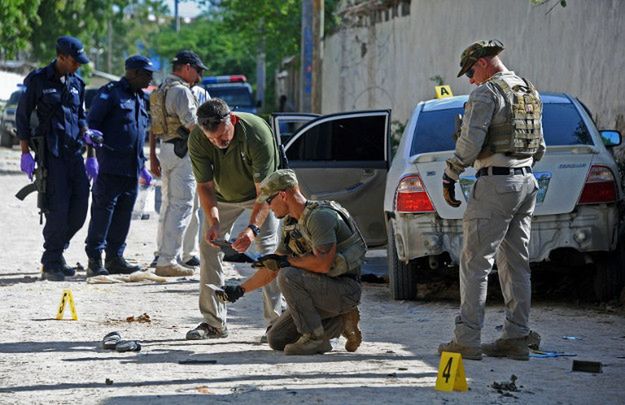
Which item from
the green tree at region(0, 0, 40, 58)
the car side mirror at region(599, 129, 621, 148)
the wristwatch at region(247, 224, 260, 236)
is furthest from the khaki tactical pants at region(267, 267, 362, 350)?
the green tree at region(0, 0, 40, 58)

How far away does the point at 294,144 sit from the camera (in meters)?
13.1

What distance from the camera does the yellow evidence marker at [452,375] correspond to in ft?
22.7

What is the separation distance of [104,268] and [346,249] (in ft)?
15.7

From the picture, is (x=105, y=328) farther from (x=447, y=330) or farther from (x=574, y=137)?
(x=574, y=137)

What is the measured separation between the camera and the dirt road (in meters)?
6.93

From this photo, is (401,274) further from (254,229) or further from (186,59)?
(186,59)

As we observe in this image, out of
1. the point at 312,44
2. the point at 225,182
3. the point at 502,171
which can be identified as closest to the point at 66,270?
the point at 225,182

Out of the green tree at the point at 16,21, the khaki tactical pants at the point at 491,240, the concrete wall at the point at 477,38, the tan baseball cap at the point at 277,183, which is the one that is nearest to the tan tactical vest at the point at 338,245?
Result: the tan baseball cap at the point at 277,183

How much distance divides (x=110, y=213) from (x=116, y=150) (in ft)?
1.93

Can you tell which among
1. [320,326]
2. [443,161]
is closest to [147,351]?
[320,326]

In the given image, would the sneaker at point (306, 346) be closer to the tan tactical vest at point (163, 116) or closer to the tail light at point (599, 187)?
the tail light at point (599, 187)

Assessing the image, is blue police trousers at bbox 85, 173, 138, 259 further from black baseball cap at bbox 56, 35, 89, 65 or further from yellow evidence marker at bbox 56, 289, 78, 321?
yellow evidence marker at bbox 56, 289, 78, 321

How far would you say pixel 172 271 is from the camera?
12.4 m

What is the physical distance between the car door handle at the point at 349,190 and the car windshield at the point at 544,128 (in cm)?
151
